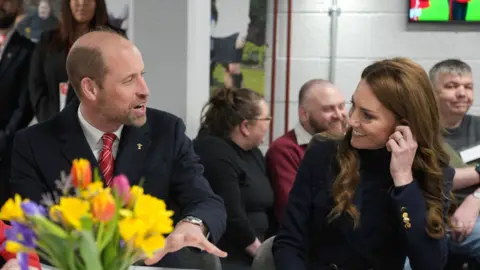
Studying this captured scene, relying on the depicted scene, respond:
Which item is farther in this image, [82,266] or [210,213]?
[210,213]

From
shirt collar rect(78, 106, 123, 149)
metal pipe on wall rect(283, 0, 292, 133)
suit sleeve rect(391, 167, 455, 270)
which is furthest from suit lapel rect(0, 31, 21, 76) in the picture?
suit sleeve rect(391, 167, 455, 270)

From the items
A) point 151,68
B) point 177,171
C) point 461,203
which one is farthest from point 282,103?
point 177,171

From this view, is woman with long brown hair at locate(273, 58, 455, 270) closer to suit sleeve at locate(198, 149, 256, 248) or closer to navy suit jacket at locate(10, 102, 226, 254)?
navy suit jacket at locate(10, 102, 226, 254)

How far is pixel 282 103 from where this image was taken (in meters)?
4.20

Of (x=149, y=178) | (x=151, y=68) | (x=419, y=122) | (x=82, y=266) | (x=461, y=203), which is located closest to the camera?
(x=82, y=266)

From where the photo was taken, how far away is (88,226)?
128cm

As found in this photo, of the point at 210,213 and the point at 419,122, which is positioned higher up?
the point at 419,122

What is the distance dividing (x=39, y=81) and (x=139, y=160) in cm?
156

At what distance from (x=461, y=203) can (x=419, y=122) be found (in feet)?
3.24

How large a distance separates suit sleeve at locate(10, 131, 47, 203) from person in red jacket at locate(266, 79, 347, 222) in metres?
1.46

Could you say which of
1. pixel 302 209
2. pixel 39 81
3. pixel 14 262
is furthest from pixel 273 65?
pixel 14 262

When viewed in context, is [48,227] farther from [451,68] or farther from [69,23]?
[451,68]

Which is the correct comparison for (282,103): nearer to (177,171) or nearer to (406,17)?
(406,17)

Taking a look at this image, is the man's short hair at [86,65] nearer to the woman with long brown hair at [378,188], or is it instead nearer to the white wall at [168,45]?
the woman with long brown hair at [378,188]
